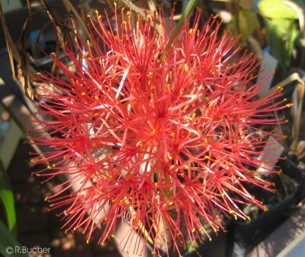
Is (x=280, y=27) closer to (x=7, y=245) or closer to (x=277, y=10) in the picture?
(x=277, y=10)

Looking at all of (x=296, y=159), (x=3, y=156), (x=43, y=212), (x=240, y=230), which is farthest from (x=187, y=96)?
(x=43, y=212)

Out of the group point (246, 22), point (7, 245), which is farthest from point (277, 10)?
point (7, 245)

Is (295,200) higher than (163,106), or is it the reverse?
(163,106)

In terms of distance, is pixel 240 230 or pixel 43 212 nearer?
pixel 240 230

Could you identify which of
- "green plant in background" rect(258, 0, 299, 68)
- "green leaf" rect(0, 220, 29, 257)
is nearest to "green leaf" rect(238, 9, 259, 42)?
"green plant in background" rect(258, 0, 299, 68)

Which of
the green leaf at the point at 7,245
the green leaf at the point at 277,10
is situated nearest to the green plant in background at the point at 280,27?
the green leaf at the point at 277,10

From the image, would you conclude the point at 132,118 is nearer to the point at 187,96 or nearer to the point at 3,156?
the point at 187,96

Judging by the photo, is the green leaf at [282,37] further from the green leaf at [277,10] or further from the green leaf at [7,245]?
the green leaf at [7,245]

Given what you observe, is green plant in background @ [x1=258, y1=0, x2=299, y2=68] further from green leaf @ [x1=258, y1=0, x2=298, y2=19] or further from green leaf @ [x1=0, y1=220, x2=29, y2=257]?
green leaf @ [x1=0, y1=220, x2=29, y2=257]

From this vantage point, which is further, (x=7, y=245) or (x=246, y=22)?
(x=246, y=22)
